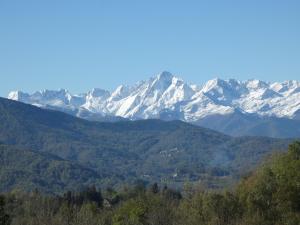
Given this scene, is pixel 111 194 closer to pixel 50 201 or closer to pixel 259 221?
pixel 50 201

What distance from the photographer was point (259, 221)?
88812 mm

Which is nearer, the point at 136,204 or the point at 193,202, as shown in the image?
the point at 193,202

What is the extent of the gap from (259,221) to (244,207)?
32.1 feet

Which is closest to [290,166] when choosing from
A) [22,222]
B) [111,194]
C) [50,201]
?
[22,222]

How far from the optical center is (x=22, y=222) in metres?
111

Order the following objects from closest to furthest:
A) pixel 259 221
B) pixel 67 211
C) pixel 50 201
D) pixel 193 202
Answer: pixel 259 221 → pixel 193 202 → pixel 67 211 → pixel 50 201

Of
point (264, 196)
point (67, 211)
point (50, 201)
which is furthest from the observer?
point (50, 201)

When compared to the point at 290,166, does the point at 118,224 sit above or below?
below

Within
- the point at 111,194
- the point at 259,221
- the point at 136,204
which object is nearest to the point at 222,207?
the point at 259,221

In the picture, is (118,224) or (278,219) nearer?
(278,219)

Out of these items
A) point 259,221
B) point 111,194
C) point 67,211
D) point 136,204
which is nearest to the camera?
point 259,221

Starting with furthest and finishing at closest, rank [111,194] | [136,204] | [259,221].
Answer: [111,194] → [136,204] → [259,221]

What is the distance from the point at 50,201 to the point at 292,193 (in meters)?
71.7

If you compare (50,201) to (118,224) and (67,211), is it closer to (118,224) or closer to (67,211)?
(67,211)
